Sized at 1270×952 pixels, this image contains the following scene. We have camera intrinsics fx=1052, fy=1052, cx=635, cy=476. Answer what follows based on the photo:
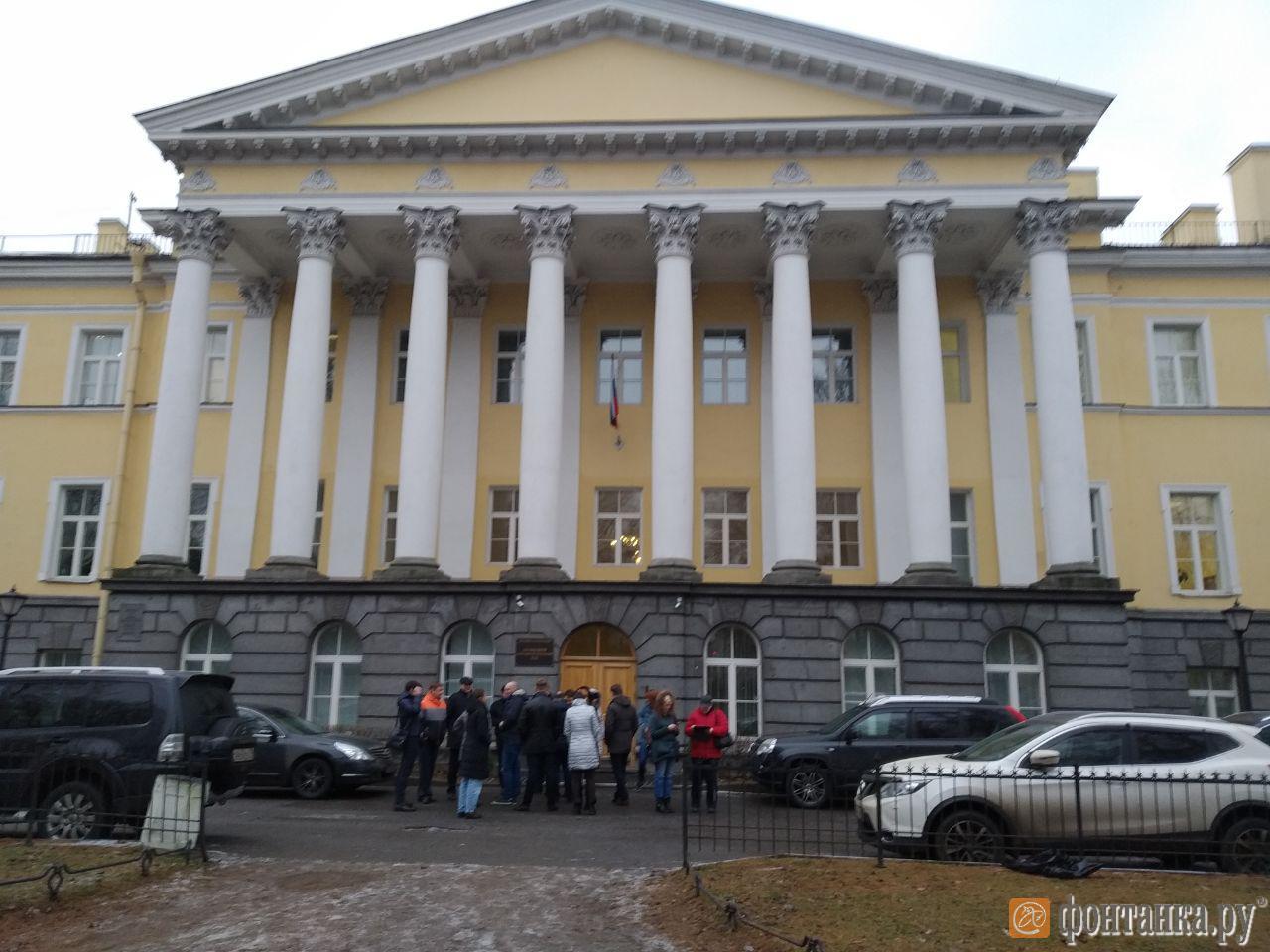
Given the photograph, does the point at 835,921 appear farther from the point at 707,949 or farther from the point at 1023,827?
the point at 1023,827

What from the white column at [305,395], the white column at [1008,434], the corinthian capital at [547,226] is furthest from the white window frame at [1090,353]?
the white column at [305,395]

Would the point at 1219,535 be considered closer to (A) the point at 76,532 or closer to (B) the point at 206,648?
(B) the point at 206,648

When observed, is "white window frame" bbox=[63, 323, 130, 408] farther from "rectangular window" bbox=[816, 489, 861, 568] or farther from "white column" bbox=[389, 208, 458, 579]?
"rectangular window" bbox=[816, 489, 861, 568]

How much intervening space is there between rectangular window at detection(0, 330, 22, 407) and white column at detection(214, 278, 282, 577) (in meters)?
7.35

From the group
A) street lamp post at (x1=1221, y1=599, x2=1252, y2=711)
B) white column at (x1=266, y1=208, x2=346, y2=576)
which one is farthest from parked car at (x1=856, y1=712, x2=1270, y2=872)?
white column at (x1=266, y1=208, x2=346, y2=576)

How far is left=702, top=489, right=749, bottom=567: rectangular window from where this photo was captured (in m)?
24.9

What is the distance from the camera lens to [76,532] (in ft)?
92.7

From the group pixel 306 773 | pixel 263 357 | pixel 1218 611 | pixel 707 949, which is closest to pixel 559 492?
pixel 263 357

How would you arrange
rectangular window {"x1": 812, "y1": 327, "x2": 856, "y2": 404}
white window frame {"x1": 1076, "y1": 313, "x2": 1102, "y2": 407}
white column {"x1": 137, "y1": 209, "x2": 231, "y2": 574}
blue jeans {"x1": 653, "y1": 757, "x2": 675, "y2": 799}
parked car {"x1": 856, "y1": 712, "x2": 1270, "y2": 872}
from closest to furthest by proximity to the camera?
parked car {"x1": 856, "y1": 712, "x2": 1270, "y2": 872} → blue jeans {"x1": 653, "y1": 757, "x2": 675, "y2": 799} → white column {"x1": 137, "y1": 209, "x2": 231, "y2": 574} → rectangular window {"x1": 812, "y1": 327, "x2": 856, "y2": 404} → white window frame {"x1": 1076, "y1": 313, "x2": 1102, "y2": 407}

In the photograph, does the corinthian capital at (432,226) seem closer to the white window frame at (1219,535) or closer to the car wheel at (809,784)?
the car wheel at (809,784)

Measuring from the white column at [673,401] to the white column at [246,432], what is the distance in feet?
34.5

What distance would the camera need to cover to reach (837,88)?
23.7 meters

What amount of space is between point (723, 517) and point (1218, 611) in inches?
486

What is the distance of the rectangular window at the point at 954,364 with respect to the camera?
25.8 m
